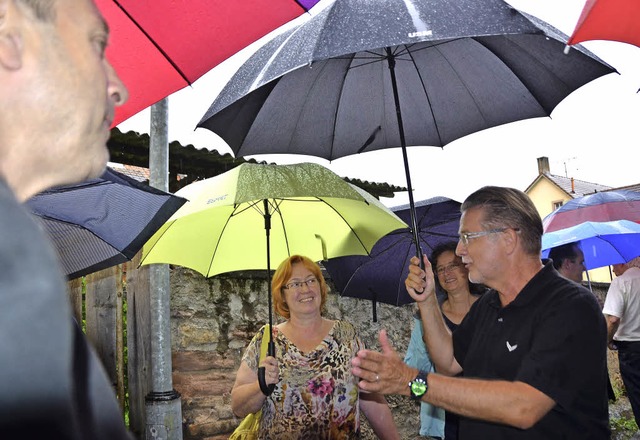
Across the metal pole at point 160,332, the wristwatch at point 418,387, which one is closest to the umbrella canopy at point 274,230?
the metal pole at point 160,332

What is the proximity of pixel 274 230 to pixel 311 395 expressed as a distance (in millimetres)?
1247

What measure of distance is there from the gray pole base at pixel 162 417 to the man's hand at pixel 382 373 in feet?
7.59

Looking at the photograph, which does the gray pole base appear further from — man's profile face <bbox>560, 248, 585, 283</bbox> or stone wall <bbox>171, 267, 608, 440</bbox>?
man's profile face <bbox>560, 248, 585, 283</bbox>

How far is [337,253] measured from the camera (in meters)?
4.32

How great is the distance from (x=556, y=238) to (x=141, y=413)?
4260 millimetres

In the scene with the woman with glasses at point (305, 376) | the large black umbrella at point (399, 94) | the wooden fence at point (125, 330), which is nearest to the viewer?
the large black umbrella at point (399, 94)

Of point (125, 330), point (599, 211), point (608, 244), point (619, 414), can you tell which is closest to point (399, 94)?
point (125, 330)

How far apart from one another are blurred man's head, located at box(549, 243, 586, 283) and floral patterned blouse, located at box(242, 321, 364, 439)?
3.02 meters

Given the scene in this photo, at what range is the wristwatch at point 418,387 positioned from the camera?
2.37m

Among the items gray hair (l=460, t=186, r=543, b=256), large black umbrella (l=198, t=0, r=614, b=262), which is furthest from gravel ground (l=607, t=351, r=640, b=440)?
gray hair (l=460, t=186, r=543, b=256)

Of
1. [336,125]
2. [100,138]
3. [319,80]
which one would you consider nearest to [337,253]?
[336,125]

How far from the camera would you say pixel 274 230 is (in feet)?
14.5

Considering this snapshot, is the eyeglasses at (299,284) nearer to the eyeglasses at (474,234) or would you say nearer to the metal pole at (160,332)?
the metal pole at (160,332)

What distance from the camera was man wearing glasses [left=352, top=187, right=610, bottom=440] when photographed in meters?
2.26
